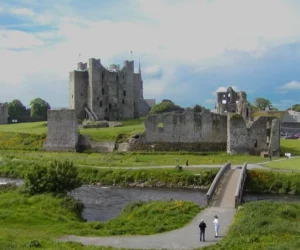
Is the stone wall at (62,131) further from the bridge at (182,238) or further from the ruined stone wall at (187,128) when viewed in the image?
the bridge at (182,238)

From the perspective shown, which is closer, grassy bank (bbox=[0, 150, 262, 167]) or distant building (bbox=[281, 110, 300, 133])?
grassy bank (bbox=[0, 150, 262, 167])

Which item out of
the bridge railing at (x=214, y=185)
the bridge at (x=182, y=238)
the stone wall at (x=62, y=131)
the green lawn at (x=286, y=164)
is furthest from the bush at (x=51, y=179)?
the stone wall at (x=62, y=131)

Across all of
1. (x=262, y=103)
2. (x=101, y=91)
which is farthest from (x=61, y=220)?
(x=262, y=103)

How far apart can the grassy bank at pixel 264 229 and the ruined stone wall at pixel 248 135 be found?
3666cm

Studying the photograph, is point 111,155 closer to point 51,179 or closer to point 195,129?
point 195,129

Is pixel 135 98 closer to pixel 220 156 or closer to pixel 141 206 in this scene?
pixel 220 156

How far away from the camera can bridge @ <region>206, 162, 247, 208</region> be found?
3882 cm

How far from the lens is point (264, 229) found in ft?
93.5

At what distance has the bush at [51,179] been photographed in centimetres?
4216

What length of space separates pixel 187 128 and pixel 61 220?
148 feet

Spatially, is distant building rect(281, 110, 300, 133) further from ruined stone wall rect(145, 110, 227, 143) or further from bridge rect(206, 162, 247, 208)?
bridge rect(206, 162, 247, 208)

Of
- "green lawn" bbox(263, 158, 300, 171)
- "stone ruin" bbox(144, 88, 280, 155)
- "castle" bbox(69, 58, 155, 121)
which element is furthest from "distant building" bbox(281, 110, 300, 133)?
"green lawn" bbox(263, 158, 300, 171)

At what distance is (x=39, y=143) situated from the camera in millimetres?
83250

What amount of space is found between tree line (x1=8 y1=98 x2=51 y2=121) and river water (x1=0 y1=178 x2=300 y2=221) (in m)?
78.8
